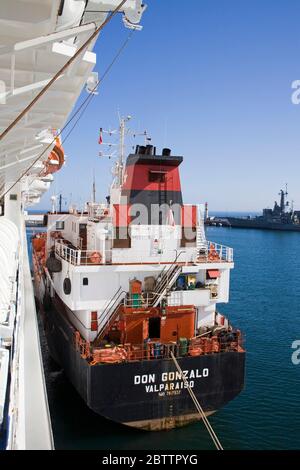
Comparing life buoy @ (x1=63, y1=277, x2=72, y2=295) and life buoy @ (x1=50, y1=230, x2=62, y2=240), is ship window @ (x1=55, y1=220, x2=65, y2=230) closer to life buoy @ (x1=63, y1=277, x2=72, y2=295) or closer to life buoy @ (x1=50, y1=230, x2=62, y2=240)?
life buoy @ (x1=50, y1=230, x2=62, y2=240)

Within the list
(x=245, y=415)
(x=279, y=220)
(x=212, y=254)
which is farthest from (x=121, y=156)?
(x=279, y=220)

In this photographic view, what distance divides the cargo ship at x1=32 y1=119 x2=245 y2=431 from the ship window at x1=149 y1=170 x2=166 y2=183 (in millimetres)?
42

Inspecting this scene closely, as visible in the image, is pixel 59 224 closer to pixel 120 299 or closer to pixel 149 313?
pixel 120 299

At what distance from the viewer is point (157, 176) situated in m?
17.9

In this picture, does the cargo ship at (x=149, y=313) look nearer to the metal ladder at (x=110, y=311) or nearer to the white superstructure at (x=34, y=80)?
the metal ladder at (x=110, y=311)

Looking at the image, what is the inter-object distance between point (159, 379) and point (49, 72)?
34.2 feet

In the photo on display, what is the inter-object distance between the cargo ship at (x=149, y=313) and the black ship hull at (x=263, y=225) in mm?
125993

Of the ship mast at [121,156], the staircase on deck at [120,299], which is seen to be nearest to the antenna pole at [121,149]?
the ship mast at [121,156]

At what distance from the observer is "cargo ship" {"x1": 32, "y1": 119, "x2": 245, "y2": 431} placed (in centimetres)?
1359

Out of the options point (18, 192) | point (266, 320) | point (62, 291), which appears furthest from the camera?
point (266, 320)
